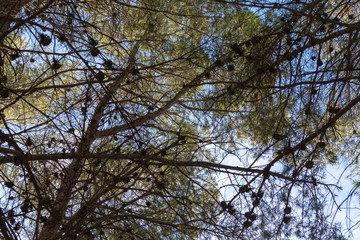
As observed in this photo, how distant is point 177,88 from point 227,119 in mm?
633

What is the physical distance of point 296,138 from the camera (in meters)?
2.25

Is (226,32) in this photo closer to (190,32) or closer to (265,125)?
(190,32)

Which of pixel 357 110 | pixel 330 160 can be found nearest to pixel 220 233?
pixel 330 160

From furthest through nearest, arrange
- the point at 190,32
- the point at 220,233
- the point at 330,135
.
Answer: the point at 190,32
the point at 330,135
the point at 220,233

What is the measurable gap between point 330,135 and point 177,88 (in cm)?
151

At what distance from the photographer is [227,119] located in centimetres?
314

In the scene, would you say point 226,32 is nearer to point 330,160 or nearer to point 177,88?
point 177,88

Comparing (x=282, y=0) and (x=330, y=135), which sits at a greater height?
(x=282, y=0)

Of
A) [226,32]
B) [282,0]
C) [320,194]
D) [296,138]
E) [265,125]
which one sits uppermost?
[226,32]

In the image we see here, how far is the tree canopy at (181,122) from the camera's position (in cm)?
169

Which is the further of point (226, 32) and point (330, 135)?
point (226, 32)

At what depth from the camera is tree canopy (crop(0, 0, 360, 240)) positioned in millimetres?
1693

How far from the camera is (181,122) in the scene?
3518 mm

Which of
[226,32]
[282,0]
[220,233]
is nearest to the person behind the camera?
[220,233]
